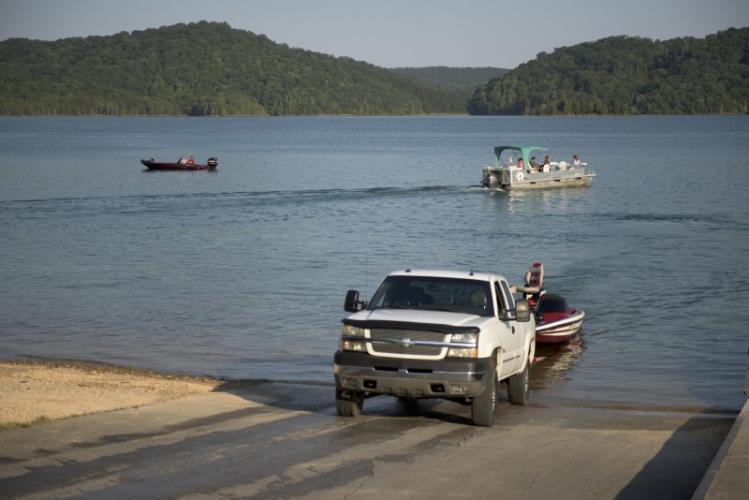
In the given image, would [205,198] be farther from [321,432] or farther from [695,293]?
[321,432]

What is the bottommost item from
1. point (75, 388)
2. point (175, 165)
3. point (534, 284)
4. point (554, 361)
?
point (554, 361)

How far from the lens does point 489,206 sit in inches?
2422

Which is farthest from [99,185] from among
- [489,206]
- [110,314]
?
[110,314]

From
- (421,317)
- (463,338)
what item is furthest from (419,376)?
(421,317)

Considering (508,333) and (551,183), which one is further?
(551,183)

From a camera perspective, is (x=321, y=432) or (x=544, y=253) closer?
(x=321, y=432)

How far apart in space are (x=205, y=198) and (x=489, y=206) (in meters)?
15.7

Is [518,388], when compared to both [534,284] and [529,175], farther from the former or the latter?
[529,175]

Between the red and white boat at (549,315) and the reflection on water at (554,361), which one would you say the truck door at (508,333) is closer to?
the reflection on water at (554,361)

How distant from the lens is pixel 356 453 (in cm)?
1232

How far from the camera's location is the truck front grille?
43.8ft

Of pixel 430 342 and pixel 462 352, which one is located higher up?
pixel 430 342

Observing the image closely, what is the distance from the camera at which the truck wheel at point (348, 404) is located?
14156 millimetres

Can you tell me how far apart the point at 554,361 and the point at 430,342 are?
8.17 m
